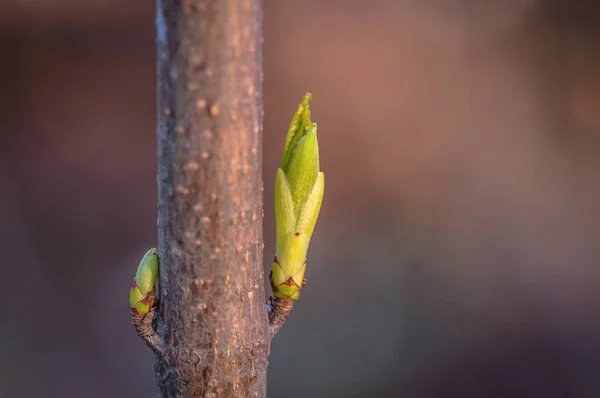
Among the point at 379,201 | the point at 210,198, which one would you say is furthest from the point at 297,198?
the point at 379,201

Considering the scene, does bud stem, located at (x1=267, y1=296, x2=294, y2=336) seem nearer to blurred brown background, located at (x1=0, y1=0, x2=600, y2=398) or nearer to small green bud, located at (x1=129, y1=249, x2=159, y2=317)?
small green bud, located at (x1=129, y1=249, x2=159, y2=317)

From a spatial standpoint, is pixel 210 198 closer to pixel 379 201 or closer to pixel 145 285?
pixel 145 285

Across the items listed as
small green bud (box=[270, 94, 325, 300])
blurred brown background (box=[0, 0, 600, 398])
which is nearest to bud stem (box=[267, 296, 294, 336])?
small green bud (box=[270, 94, 325, 300])

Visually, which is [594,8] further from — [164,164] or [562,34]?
[164,164]

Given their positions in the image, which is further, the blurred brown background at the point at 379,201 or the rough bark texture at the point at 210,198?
the blurred brown background at the point at 379,201

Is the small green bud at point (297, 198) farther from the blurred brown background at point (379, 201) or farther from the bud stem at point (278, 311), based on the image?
the blurred brown background at point (379, 201)

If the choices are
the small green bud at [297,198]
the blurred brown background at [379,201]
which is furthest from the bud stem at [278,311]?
the blurred brown background at [379,201]
